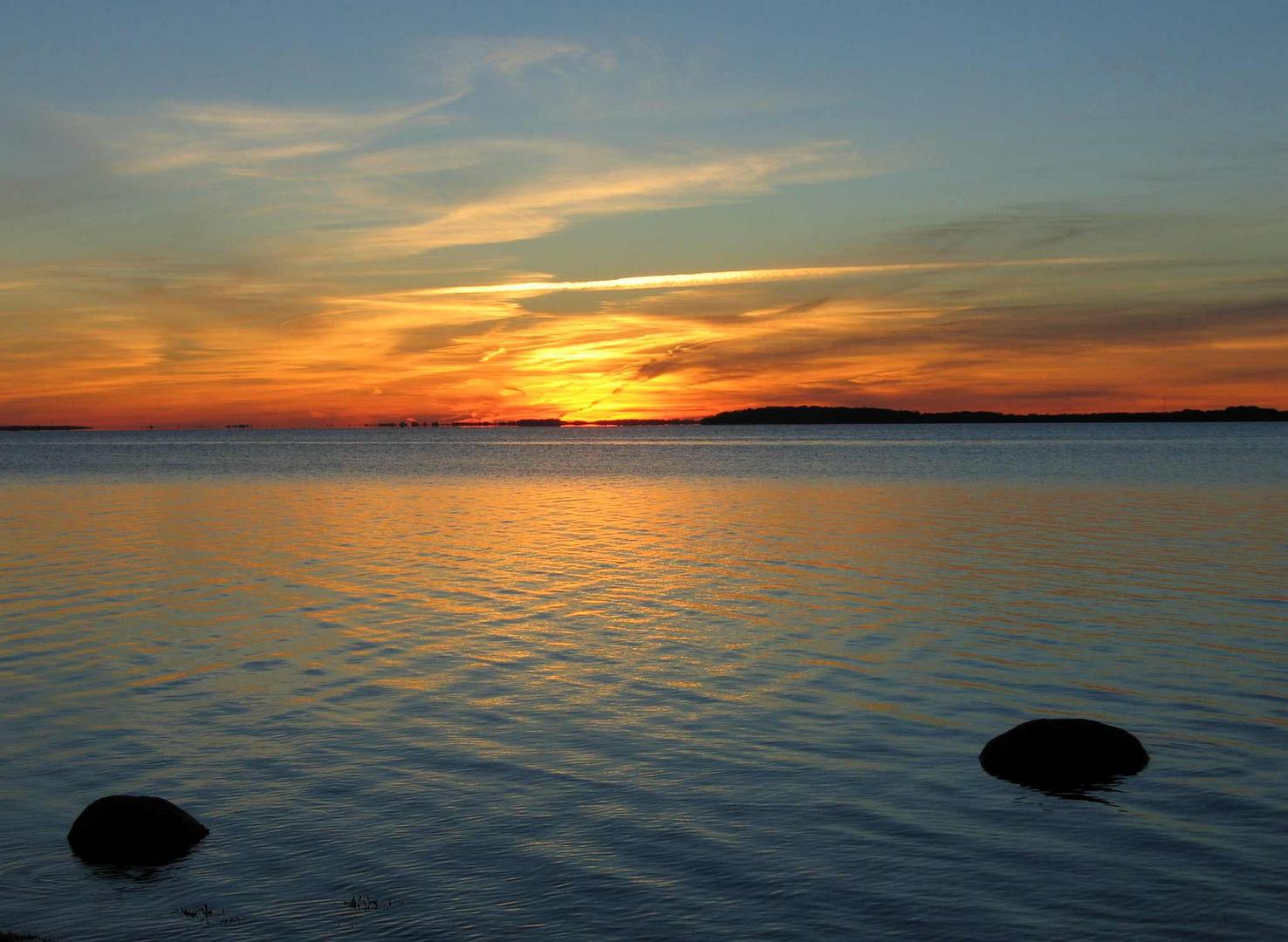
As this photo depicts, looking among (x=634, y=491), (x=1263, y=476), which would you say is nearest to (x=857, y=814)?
(x=634, y=491)

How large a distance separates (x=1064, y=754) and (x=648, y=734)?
20.7 ft

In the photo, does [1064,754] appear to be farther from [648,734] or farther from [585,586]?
[585,586]

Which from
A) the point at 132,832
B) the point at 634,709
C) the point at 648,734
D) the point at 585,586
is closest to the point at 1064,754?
the point at 648,734

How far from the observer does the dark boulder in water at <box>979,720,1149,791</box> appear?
16.4 m

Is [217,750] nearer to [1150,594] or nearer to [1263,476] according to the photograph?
[1150,594]

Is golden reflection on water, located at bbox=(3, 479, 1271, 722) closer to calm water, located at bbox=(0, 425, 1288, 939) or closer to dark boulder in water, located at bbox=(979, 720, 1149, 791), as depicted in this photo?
calm water, located at bbox=(0, 425, 1288, 939)

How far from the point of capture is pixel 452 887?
12.5m

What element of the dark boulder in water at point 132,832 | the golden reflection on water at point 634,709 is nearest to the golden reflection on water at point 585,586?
the golden reflection on water at point 634,709

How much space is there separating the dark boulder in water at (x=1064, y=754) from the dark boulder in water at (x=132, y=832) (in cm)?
1081

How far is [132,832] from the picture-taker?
44.2 ft

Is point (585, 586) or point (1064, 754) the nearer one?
point (1064, 754)

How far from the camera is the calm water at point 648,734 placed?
40.0 ft

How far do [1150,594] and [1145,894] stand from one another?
22.4 m

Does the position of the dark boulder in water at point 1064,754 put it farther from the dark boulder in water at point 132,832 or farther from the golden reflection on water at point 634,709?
the dark boulder in water at point 132,832
